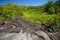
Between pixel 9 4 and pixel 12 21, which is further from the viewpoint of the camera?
pixel 9 4

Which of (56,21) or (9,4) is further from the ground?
(9,4)

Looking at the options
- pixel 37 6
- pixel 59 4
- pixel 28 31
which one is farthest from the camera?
pixel 37 6

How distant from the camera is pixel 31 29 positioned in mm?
7949

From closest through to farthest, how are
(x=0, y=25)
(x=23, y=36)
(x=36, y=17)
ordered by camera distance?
(x=23, y=36) < (x=0, y=25) < (x=36, y=17)

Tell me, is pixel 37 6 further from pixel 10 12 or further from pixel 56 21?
pixel 56 21

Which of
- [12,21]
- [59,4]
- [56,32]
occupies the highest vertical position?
[59,4]

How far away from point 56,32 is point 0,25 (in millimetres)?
3124

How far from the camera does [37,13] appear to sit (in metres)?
11.6

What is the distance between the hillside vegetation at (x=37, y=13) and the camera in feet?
30.7

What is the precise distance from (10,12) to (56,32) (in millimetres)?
3925

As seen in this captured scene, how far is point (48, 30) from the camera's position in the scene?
Result: 26.1 feet

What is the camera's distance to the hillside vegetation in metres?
9.35

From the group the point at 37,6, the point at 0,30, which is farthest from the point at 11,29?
the point at 37,6

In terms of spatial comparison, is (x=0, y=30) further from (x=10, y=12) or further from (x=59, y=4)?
(x=59, y=4)
